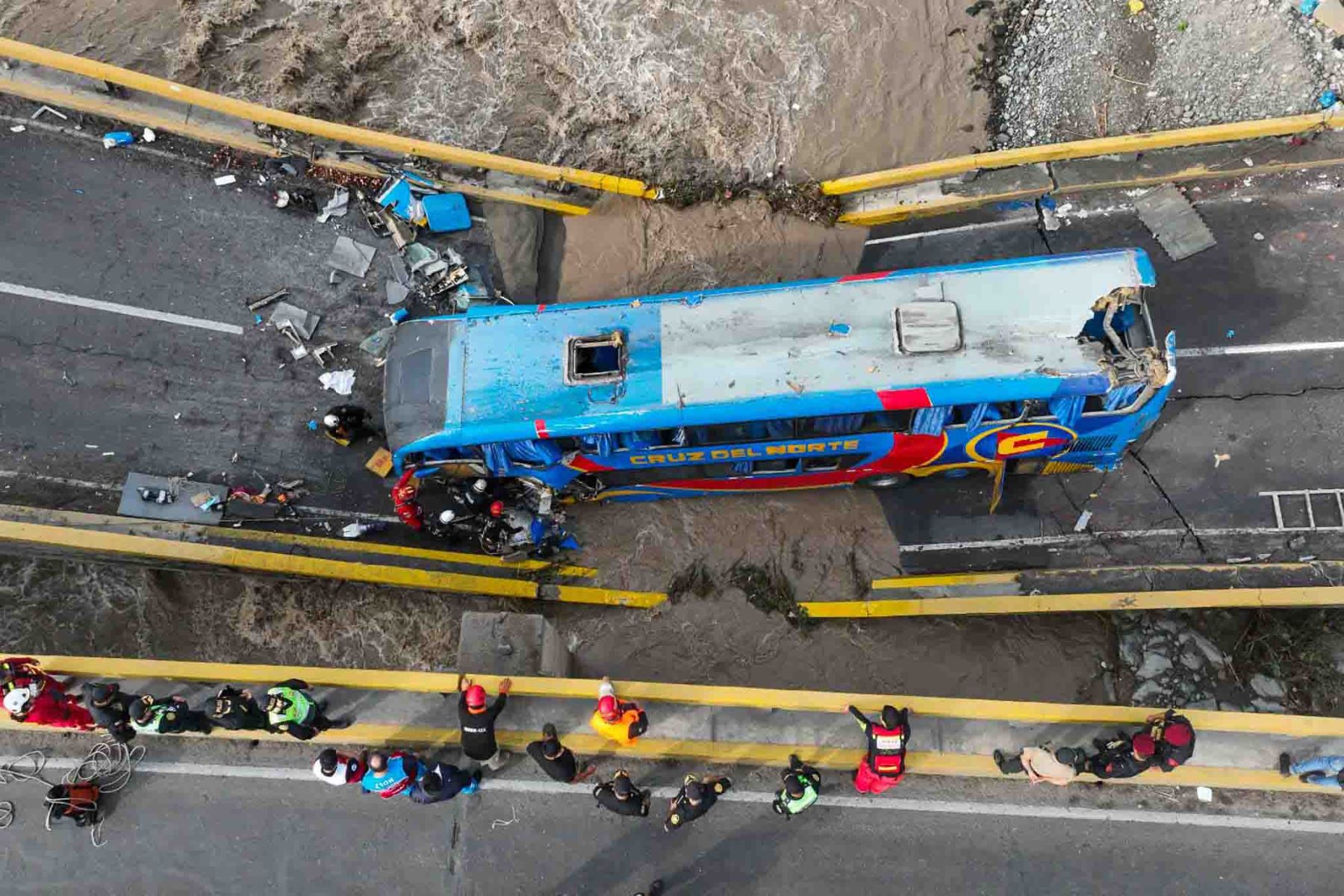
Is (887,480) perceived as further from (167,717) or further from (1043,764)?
(167,717)

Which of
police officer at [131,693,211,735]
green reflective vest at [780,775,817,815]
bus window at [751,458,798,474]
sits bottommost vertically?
green reflective vest at [780,775,817,815]

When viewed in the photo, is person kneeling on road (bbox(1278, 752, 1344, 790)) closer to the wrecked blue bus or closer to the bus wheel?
the wrecked blue bus

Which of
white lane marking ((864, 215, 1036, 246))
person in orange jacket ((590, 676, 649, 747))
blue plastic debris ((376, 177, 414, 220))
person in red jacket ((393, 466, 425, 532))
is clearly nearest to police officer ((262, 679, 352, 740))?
person in red jacket ((393, 466, 425, 532))

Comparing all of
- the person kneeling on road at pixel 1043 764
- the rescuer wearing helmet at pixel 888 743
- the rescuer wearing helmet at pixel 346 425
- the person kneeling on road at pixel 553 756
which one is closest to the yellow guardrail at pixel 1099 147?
the rescuer wearing helmet at pixel 346 425

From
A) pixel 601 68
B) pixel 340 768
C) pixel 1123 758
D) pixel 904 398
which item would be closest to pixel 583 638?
pixel 340 768

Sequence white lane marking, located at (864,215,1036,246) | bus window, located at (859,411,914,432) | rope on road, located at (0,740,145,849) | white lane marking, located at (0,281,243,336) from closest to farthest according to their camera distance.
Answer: rope on road, located at (0,740,145,849), bus window, located at (859,411,914,432), white lane marking, located at (0,281,243,336), white lane marking, located at (864,215,1036,246)

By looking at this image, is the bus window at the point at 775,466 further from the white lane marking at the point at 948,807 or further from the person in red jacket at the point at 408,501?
the person in red jacket at the point at 408,501

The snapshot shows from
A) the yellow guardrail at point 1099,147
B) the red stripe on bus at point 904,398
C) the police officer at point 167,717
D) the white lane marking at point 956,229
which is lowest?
the police officer at point 167,717
